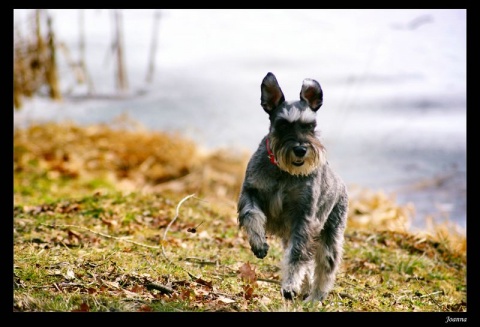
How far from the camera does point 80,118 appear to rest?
15352 millimetres

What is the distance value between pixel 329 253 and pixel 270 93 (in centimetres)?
165

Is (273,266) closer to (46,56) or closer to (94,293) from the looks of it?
(94,293)

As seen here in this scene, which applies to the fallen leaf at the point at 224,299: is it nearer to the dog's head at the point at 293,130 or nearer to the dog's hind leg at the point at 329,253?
the dog's hind leg at the point at 329,253

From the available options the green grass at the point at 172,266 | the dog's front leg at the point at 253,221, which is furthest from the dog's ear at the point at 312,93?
the green grass at the point at 172,266

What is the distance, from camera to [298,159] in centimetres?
548

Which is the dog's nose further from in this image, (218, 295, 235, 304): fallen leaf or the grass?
(218, 295, 235, 304): fallen leaf

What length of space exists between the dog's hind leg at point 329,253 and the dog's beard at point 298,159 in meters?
0.92

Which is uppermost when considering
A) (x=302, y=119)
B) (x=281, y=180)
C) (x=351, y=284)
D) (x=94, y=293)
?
(x=302, y=119)

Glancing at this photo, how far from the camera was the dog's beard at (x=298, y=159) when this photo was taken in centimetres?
550

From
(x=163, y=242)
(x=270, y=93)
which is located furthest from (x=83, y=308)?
(x=163, y=242)

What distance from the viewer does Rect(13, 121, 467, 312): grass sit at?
5914 mm

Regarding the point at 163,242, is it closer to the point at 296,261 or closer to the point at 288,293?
the point at 296,261
